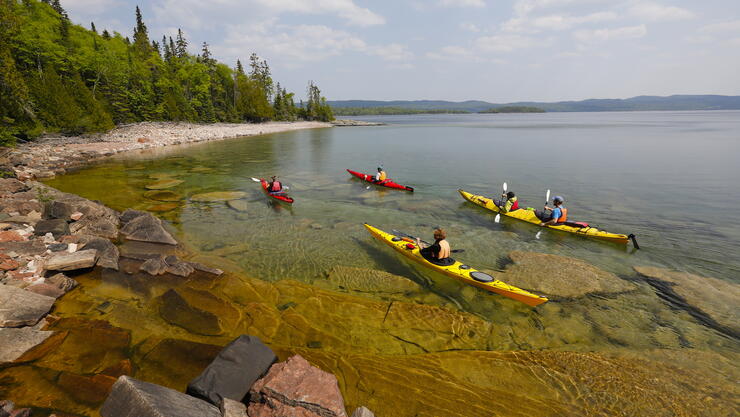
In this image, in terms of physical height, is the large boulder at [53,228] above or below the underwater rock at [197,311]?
above

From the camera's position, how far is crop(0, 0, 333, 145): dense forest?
2902 cm

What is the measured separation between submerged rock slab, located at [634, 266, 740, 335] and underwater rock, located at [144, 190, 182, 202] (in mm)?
24343

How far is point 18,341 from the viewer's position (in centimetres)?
601

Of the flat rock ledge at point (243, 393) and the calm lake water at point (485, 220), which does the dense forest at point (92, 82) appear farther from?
the flat rock ledge at point (243, 393)

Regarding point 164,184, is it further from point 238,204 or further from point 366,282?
point 366,282

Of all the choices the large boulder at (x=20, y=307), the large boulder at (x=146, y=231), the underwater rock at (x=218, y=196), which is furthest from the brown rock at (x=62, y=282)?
the underwater rock at (x=218, y=196)

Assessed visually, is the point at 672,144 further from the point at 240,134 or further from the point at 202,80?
the point at 202,80

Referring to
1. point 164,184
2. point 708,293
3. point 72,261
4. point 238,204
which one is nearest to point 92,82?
point 164,184

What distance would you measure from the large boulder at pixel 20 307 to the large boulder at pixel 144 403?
4467mm

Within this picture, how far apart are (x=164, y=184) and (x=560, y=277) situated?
25.5 metres

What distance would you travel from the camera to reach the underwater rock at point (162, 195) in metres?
18.7

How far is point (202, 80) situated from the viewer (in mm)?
68375

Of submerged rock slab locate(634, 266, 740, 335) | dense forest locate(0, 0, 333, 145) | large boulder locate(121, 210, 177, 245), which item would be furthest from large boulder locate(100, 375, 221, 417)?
dense forest locate(0, 0, 333, 145)

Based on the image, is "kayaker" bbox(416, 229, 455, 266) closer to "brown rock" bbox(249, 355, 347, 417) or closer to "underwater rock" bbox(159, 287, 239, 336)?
"brown rock" bbox(249, 355, 347, 417)
